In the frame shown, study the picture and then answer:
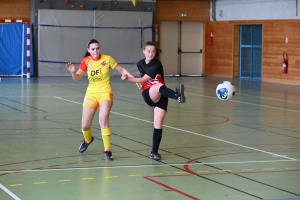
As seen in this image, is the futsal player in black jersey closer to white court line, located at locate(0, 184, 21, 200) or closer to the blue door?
white court line, located at locate(0, 184, 21, 200)

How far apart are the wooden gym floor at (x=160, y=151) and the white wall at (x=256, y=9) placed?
9.07 m

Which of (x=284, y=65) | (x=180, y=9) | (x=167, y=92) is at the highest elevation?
(x=180, y=9)

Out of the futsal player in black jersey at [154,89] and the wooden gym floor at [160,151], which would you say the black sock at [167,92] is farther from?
the wooden gym floor at [160,151]

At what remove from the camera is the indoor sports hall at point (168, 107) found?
8078mm

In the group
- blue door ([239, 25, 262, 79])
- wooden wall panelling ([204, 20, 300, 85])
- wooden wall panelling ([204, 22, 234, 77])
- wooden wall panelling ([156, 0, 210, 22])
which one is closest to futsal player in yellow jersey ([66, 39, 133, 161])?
wooden wall panelling ([204, 20, 300, 85])

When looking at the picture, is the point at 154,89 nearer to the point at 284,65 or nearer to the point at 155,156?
the point at 155,156

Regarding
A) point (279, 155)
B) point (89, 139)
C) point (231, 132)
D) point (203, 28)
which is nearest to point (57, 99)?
point (231, 132)

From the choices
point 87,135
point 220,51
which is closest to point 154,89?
point 87,135

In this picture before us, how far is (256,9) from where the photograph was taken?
29.4 metres

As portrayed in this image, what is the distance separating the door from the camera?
1299 inches

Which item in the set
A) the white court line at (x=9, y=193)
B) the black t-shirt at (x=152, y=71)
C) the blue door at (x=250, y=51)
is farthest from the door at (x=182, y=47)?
the white court line at (x=9, y=193)

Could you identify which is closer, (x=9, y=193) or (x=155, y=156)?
(x=9, y=193)

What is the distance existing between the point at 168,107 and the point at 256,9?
13.3m

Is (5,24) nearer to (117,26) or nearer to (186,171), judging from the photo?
(117,26)
